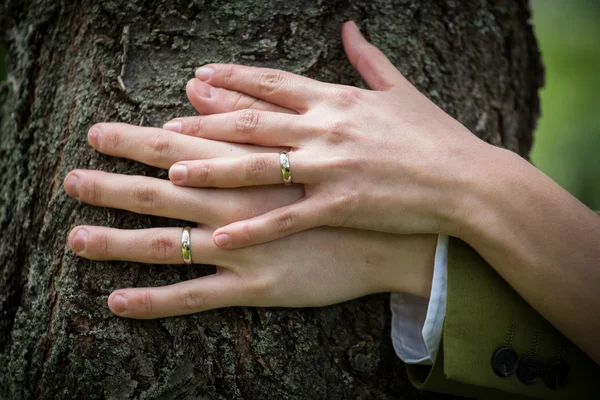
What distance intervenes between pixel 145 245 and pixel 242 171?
1.04 ft

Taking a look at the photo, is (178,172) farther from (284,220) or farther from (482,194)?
(482,194)

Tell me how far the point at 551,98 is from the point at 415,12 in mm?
4382

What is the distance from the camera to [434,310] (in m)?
1.36

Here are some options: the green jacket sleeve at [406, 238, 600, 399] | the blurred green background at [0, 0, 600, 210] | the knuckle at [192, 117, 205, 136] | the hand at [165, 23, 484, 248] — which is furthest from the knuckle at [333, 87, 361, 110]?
the blurred green background at [0, 0, 600, 210]

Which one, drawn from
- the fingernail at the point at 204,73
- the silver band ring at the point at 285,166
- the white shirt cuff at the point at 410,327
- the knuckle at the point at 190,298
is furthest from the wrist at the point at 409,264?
the fingernail at the point at 204,73

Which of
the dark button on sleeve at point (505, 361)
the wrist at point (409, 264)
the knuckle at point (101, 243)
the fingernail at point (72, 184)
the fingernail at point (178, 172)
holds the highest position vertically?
the fingernail at point (178, 172)

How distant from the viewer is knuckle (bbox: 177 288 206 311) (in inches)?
50.7

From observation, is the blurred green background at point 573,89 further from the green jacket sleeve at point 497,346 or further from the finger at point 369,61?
the finger at point 369,61

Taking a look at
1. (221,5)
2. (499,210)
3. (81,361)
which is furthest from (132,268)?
(499,210)

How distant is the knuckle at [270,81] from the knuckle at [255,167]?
209mm

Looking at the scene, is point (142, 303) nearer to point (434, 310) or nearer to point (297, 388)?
point (297, 388)

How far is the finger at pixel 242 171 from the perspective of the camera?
4.01ft

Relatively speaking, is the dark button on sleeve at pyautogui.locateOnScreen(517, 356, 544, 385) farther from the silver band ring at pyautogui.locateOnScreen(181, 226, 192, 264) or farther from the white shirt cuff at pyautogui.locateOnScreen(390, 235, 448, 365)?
the silver band ring at pyautogui.locateOnScreen(181, 226, 192, 264)

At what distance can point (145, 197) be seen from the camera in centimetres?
128
